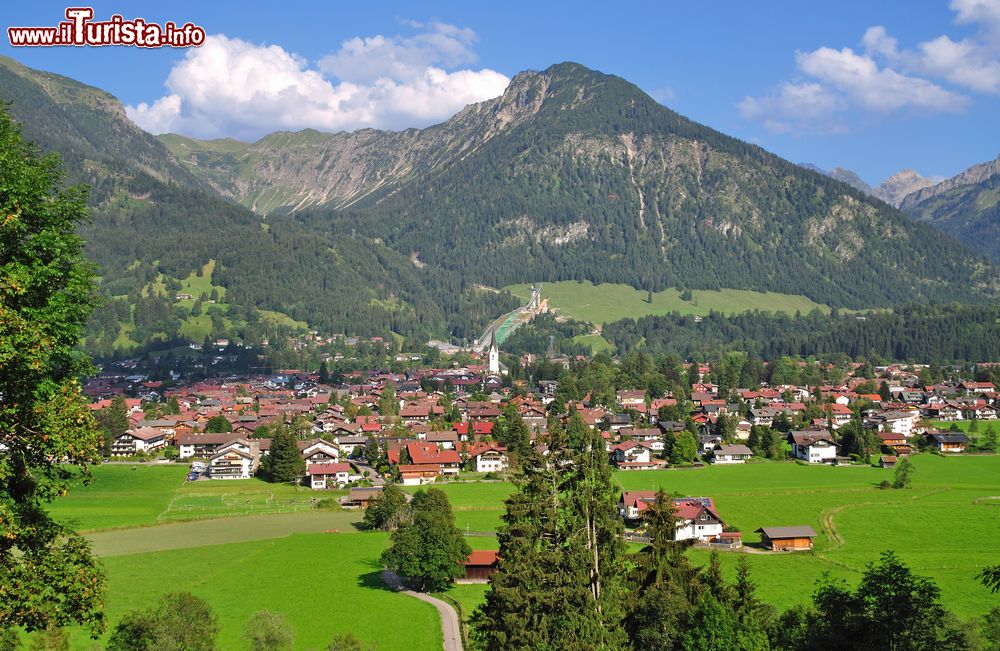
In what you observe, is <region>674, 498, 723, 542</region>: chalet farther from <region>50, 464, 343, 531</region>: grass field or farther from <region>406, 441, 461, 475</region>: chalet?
<region>406, 441, 461, 475</region>: chalet

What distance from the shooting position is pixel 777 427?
108 meters

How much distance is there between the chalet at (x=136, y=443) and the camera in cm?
9575

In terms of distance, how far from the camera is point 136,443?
97.0m

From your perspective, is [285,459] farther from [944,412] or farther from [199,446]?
[944,412]

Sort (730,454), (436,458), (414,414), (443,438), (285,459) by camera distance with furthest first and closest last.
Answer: (414,414), (443,438), (730,454), (436,458), (285,459)

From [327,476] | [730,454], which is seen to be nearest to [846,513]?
[730,454]

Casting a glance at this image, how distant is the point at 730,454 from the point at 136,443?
61174 millimetres

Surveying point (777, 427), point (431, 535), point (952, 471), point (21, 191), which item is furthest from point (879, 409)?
point (21, 191)

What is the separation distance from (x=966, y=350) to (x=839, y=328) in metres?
30.1

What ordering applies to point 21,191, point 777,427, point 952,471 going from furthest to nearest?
1. point 777,427
2. point 952,471
3. point 21,191

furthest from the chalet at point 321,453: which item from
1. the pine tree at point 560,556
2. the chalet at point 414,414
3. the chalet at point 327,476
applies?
the pine tree at point 560,556

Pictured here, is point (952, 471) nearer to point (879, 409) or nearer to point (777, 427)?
point (777, 427)

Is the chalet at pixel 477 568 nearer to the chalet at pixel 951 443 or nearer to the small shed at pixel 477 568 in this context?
the small shed at pixel 477 568

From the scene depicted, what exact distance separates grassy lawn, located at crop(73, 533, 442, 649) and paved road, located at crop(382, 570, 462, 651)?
0.39 meters
